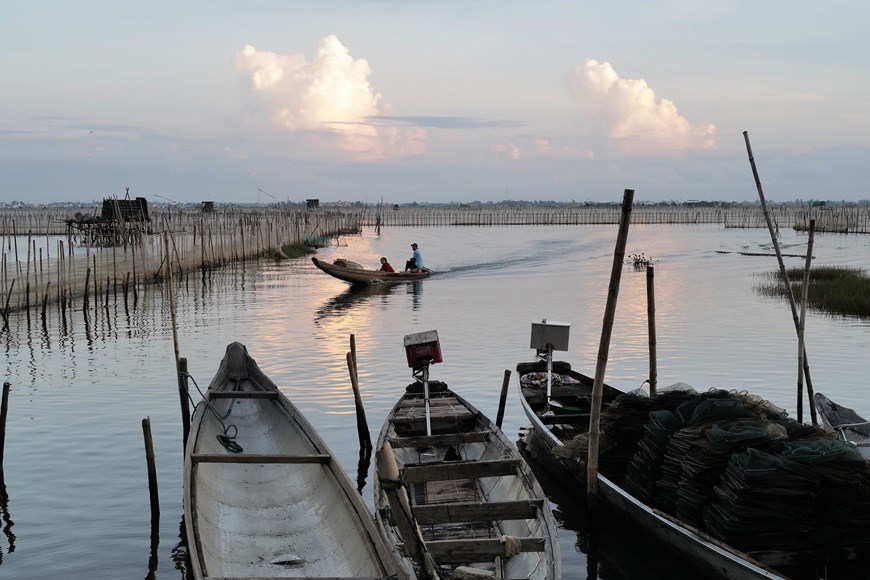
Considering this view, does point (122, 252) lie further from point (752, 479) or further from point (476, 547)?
point (752, 479)

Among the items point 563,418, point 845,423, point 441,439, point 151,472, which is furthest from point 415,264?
point 151,472

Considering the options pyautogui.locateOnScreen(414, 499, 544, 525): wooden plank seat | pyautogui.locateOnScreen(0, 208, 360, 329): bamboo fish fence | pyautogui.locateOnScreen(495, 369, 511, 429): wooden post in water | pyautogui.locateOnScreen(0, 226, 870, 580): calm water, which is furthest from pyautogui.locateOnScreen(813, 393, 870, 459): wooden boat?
pyautogui.locateOnScreen(0, 208, 360, 329): bamboo fish fence

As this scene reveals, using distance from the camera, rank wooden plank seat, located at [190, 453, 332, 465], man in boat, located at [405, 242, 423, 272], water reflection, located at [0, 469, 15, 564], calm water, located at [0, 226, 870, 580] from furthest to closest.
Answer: man in boat, located at [405, 242, 423, 272] → calm water, located at [0, 226, 870, 580] → water reflection, located at [0, 469, 15, 564] → wooden plank seat, located at [190, 453, 332, 465]

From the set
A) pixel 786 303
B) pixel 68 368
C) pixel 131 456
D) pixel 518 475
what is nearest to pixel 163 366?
pixel 68 368

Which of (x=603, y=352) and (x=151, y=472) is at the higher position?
(x=603, y=352)

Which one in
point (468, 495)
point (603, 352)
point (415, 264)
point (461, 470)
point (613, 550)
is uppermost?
point (603, 352)

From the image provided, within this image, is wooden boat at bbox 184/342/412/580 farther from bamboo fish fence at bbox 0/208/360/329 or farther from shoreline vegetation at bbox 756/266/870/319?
shoreline vegetation at bbox 756/266/870/319

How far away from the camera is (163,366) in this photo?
64.8 feet

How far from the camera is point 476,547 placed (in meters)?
7.81

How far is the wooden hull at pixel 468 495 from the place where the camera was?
7.80 meters

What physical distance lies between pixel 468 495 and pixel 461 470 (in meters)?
0.49

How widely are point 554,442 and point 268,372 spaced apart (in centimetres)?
899

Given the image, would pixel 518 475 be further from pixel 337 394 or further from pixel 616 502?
pixel 337 394

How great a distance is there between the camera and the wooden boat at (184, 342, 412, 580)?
288 inches
